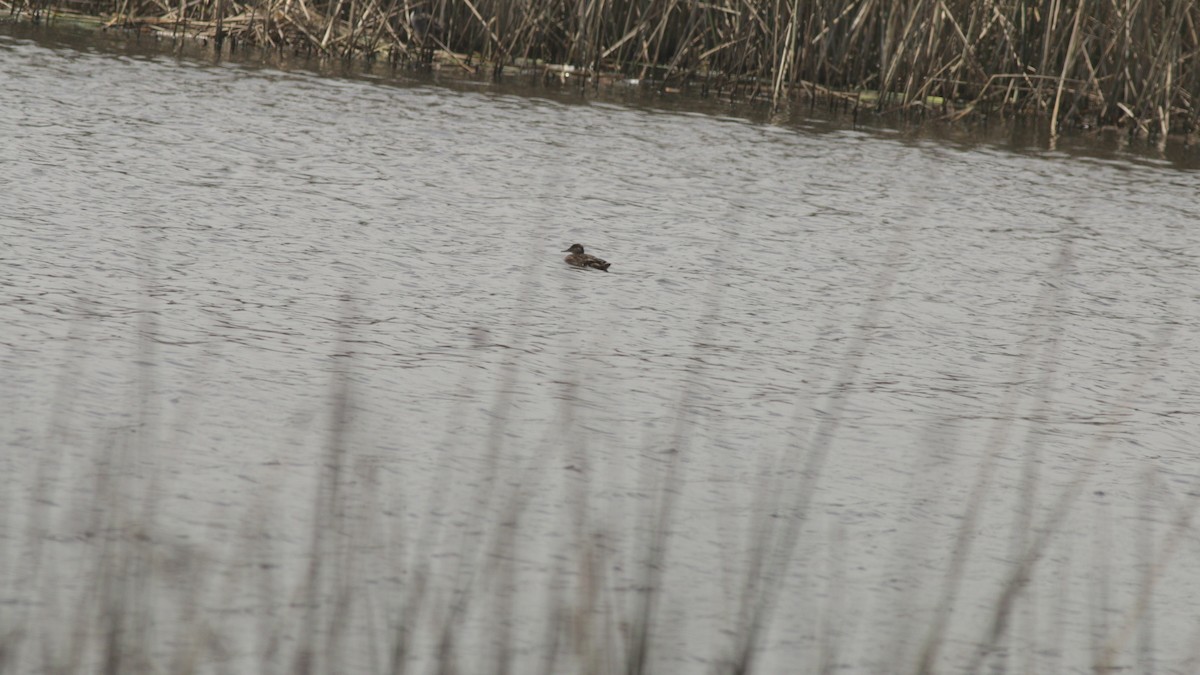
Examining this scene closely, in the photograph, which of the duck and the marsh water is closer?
the marsh water

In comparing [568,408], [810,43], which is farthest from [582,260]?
[810,43]

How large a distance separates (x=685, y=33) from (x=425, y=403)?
28.9ft

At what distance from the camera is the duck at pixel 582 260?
621 cm

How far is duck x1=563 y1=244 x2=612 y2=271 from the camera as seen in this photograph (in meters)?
6.21

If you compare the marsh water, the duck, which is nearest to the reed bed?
the marsh water

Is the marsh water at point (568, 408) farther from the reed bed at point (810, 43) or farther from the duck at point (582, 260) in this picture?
the reed bed at point (810, 43)

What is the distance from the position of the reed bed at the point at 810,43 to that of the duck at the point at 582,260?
5.90 m

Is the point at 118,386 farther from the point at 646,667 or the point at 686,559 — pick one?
the point at 646,667

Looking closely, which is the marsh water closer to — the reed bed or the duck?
the duck

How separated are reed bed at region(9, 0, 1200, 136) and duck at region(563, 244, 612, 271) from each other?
5.90 metres

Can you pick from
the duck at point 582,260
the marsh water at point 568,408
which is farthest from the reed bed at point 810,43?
the duck at point 582,260

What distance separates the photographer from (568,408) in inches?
144

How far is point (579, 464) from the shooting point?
3.96 metres

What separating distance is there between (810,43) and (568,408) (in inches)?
359
